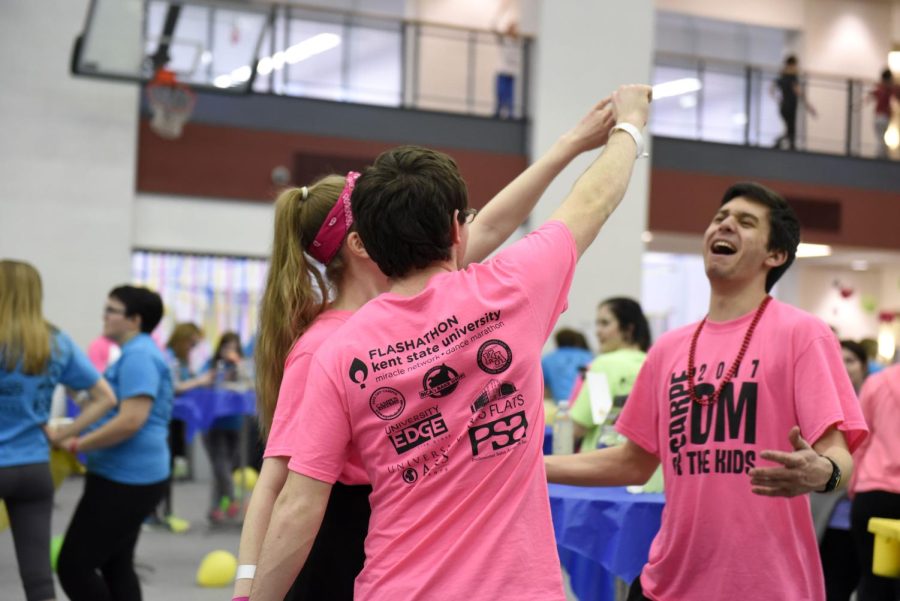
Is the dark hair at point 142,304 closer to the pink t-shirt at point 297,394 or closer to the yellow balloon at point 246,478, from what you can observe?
the pink t-shirt at point 297,394

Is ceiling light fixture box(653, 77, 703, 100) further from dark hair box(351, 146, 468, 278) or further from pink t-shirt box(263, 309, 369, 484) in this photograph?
dark hair box(351, 146, 468, 278)

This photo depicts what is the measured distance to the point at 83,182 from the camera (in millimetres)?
11391

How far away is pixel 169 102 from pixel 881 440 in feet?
27.5

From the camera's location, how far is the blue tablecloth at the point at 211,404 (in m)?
8.32

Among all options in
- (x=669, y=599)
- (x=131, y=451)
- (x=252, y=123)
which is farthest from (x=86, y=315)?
(x=669, y=599)

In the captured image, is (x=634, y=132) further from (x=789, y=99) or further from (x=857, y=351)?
(x=789, y=99)

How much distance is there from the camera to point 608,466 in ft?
8.84

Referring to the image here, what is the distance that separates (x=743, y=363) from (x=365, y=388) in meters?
1.04

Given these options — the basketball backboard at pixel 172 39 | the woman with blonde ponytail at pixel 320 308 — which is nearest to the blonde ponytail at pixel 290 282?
the woman with blonde ponytail at pixel 320 308

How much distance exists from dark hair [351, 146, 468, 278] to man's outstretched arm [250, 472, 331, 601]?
14.5 inches

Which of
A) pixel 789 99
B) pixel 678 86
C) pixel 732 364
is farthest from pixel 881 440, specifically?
pixel 678 86

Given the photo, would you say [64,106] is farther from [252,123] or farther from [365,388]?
[365,388]

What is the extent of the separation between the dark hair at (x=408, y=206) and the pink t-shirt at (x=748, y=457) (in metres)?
0.95

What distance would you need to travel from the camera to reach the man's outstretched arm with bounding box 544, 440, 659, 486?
2.64 metres
